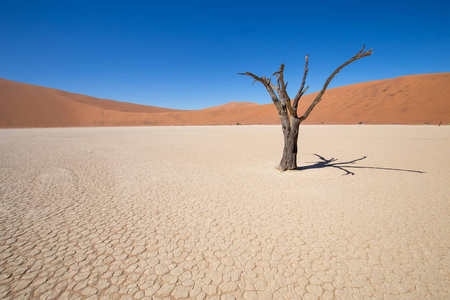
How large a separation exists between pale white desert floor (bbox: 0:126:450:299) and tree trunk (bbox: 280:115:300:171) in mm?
937

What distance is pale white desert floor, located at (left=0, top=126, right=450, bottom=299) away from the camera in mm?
2266

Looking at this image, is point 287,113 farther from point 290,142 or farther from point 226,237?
point 226,237

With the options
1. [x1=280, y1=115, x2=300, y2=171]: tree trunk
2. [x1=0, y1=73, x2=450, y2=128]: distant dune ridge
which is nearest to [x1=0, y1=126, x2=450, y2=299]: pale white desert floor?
[x1=280, y1=115, x2=300, y2=171]: tree trunk

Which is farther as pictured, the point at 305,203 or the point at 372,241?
the point at 305,203

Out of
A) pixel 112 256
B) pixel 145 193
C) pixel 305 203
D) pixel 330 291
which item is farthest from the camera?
pixel 145 193

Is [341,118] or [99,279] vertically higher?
[341,118]

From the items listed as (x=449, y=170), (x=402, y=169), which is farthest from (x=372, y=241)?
(x=449, y=170)

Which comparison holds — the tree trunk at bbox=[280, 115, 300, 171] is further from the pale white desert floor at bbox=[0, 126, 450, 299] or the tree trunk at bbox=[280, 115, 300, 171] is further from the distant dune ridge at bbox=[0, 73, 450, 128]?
the distant dune ridge at bbox=[0, 73, 450, 128]

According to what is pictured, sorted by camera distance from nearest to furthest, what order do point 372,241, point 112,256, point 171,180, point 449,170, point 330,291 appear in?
point 330,291 → point 112,256 → point 372,241 → point 171,180 → point 449,170

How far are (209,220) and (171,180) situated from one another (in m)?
2.86

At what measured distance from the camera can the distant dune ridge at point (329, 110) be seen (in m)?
39.5

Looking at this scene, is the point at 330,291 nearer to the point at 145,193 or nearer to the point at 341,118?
the point at 145,193

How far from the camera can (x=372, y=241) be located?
3.03 metres

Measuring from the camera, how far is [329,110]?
1994 inches
